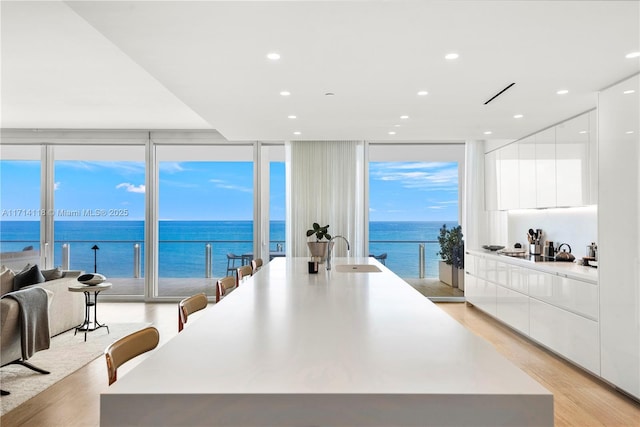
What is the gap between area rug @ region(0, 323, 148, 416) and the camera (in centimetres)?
331

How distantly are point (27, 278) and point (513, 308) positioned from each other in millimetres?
5356

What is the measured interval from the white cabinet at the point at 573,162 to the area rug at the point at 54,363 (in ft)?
16.0

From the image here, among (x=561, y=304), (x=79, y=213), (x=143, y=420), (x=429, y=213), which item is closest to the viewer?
(x=143, y=420)

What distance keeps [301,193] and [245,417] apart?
573 cm

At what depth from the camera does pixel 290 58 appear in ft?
9.47

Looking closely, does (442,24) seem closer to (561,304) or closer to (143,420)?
(143,420)

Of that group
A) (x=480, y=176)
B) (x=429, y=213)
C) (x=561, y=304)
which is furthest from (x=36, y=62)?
(x=429, y=213)

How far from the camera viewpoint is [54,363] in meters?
3.99

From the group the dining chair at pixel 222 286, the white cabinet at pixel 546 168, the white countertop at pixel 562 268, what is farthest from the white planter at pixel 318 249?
the white cabinet at pixel 546 168

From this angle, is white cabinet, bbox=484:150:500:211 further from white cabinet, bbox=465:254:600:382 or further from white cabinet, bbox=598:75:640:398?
white cabinet, bbox=598:75:640:398

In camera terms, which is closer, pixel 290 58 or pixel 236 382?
pixel 236 382

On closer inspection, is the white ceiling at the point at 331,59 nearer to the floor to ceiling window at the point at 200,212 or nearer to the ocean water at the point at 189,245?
the ocean water at the point at 189,245

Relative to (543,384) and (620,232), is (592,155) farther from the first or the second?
(543,384)

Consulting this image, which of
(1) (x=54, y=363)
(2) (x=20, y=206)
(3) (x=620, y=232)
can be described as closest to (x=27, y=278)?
(1) (x=54, y=363)
